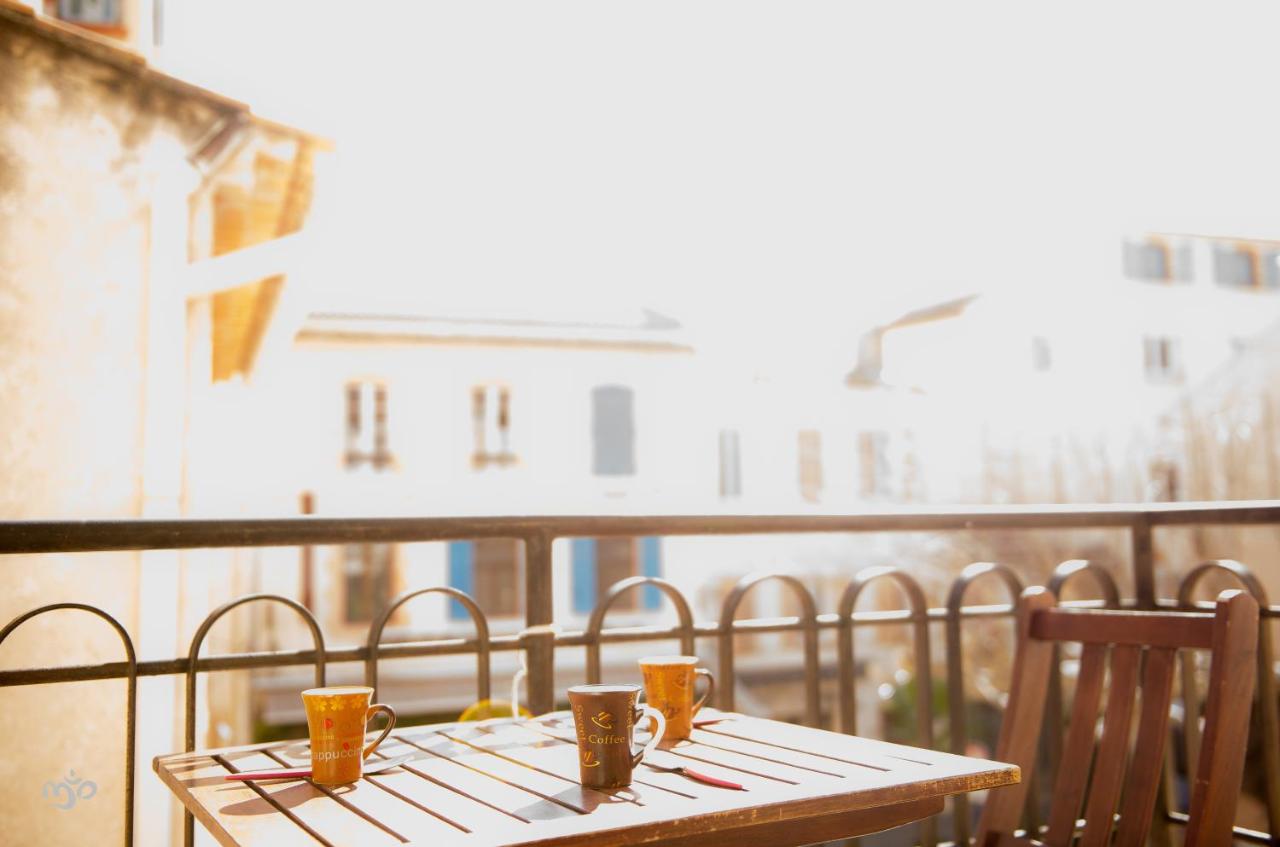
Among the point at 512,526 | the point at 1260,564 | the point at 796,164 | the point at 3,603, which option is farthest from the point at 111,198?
the point at 1260,564

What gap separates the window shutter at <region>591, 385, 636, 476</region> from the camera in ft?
73.0

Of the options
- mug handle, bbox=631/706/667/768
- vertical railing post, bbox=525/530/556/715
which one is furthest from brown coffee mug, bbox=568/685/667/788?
vertical railing post, bbox=525/530/556/715

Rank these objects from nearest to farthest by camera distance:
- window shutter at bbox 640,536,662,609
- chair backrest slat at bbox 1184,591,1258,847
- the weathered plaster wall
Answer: chair backrest slat at bbox 1184,591,1258,847 < the weathered plaster wall < window shutter at bbox 640,536,662,609

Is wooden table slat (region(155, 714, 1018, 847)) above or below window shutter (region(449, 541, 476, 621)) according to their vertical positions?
above

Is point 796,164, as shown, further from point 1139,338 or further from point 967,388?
point 1139,338

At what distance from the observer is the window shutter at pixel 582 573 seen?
21.3m

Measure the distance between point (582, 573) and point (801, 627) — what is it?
19.3m

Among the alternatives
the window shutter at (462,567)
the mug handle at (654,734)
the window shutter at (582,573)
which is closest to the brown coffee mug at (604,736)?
the mug handle at (654,734)

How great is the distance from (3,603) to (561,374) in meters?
17.4

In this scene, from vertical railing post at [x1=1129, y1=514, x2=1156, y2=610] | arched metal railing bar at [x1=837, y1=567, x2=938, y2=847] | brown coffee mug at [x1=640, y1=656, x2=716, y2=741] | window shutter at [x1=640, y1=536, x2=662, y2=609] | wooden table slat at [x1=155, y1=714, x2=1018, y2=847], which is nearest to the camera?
wooden table slat at [x1=155, y1=714, x2=1018, y2=847]

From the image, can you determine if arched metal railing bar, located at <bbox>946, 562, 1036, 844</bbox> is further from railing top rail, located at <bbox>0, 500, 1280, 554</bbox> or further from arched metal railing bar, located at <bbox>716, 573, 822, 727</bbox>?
arched metal railing bar, located at <bbox>716, 573, 822, 727</bbox>

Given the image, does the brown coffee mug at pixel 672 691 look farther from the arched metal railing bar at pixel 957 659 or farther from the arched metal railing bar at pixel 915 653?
the arched metal railing bar at pixel 957 659

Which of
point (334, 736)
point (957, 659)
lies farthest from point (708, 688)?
point (957, 659)

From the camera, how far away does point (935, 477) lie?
67.9 ft
